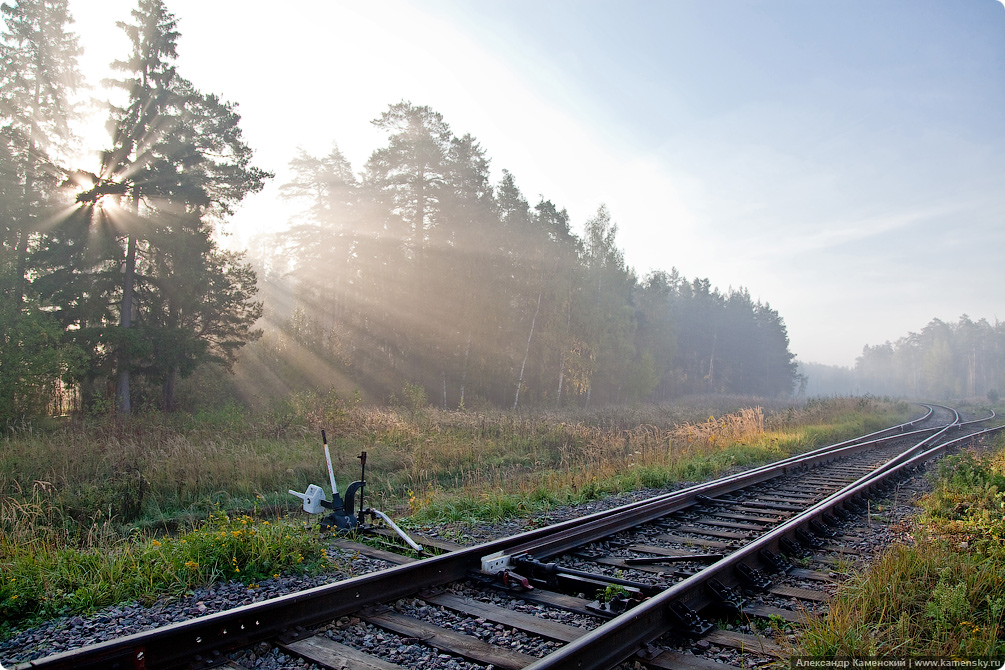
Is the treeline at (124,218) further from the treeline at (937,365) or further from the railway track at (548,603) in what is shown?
the treeline at (937,365)

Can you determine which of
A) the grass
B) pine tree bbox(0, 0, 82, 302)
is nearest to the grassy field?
the grass

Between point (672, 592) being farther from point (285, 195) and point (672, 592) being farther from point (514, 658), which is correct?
point (285, 195)

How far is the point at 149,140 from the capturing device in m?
18.7

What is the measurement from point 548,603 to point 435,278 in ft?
83.2

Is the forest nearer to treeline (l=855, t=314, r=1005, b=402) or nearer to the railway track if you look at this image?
the railway track

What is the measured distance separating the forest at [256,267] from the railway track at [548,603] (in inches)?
568

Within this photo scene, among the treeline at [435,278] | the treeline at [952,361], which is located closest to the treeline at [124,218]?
the treeline at [435,278]

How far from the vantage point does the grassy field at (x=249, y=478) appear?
475 centimetres

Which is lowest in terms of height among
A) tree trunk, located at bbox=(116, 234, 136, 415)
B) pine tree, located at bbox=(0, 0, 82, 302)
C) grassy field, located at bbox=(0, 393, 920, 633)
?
grassy field, located at bbox=(0, 393, 920, 633)

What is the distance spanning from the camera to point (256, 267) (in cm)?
4725

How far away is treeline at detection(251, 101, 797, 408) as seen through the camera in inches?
1153

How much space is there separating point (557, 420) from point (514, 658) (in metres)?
19.2

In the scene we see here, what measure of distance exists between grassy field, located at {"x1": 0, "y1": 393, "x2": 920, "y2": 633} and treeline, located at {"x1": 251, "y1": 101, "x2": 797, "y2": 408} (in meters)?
9.73

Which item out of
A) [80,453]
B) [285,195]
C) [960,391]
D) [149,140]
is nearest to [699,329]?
[285,195]
